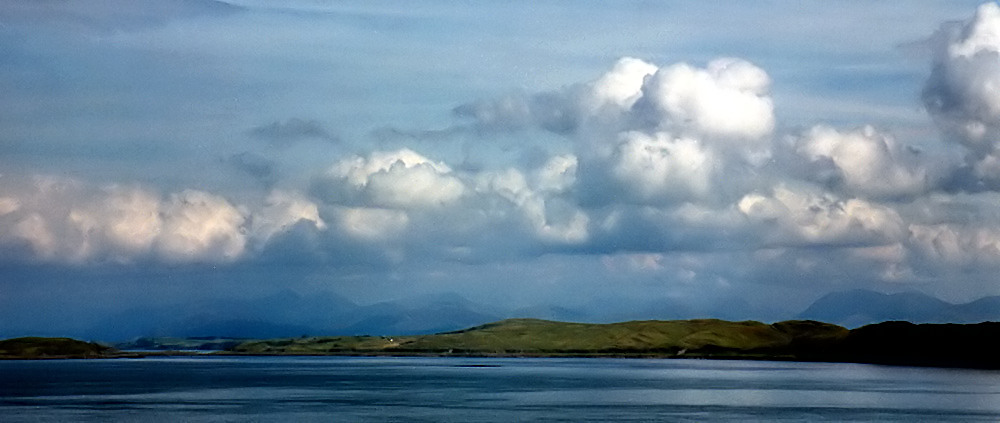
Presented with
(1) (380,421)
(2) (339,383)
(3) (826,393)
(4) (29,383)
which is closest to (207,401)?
(1) (380,421)

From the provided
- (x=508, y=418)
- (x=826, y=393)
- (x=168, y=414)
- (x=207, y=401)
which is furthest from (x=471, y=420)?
(x=826, y=393)

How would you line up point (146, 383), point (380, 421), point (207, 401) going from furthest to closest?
point (146, 383) → point (207, 401) → point (380, 421)

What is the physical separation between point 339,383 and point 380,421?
8540 cm

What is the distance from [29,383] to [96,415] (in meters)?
85.1

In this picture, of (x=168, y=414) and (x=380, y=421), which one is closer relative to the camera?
(x=380, y=421)

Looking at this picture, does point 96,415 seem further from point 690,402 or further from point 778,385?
point 778,385

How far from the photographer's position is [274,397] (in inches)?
5960

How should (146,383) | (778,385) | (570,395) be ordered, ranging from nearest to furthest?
1. (570,395)
2. (778,385)
3. (146,383)

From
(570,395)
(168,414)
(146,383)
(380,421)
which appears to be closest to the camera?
(380,421)

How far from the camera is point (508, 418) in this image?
11706 centimetres

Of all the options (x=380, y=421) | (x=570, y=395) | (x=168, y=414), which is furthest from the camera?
(x=570, y=395)

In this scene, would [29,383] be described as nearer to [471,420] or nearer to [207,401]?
[207,401]

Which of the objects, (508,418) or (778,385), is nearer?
(508,418)

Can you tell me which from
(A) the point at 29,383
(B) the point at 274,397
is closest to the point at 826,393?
(B) the point at 274,397
